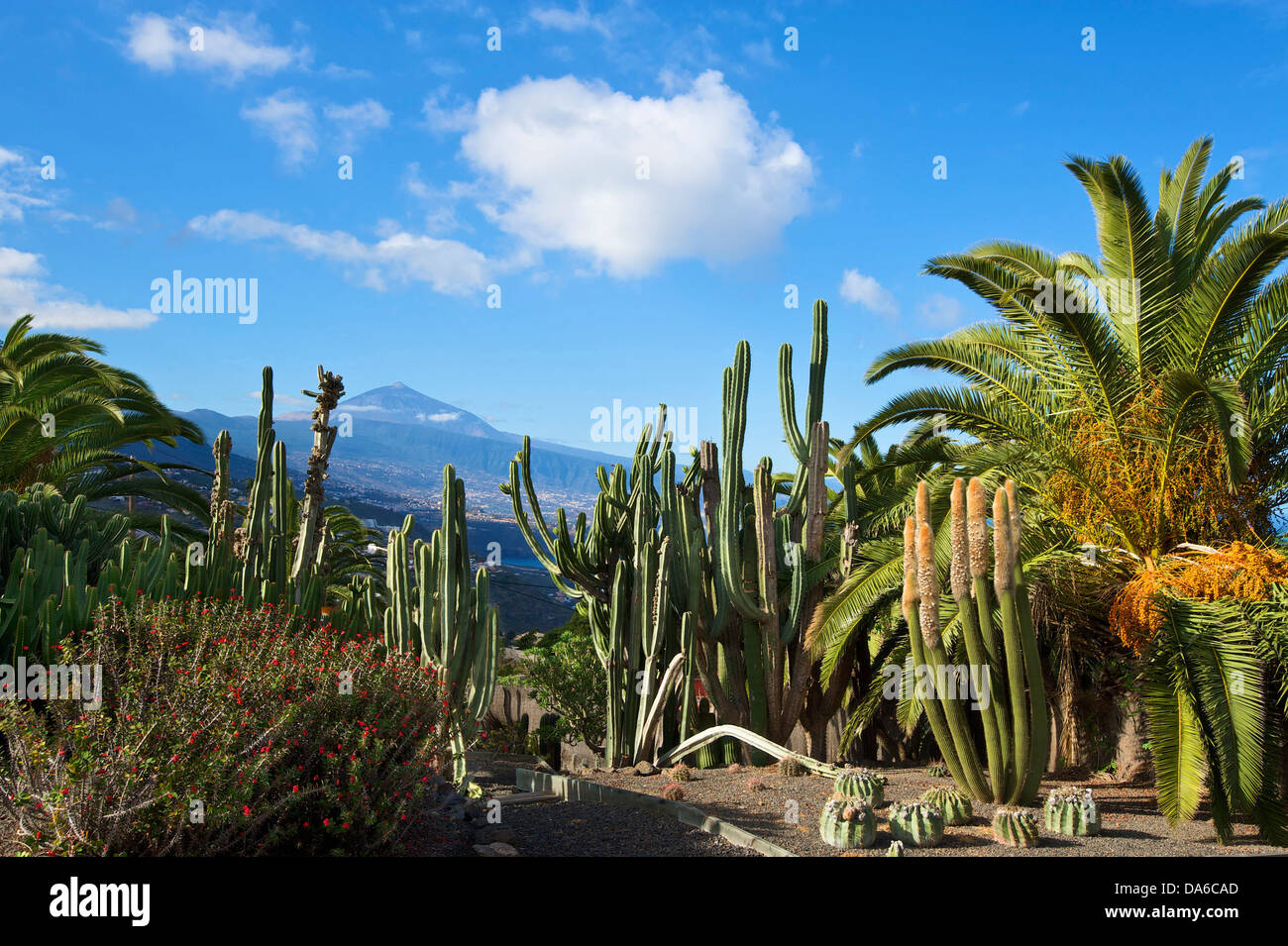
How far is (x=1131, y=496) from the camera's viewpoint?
29.7 ft

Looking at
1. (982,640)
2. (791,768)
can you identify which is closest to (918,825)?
(982,640)

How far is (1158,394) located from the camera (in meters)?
8.98

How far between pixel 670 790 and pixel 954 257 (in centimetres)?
680

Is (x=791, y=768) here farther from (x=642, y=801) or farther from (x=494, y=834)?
(x=494, y=834)

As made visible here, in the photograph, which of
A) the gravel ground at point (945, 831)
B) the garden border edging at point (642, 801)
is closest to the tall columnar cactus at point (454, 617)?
the garden border edging at point (642, 801)

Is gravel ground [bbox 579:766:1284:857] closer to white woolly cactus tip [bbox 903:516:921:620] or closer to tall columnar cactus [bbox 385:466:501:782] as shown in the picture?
tall columnar cactus [bbox 385:466:501:782]

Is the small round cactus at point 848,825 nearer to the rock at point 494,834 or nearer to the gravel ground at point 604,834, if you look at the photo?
the gravel ground at point 604,834

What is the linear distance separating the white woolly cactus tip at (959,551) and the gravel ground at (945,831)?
5.93 feet

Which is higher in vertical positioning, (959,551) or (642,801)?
(959,551)

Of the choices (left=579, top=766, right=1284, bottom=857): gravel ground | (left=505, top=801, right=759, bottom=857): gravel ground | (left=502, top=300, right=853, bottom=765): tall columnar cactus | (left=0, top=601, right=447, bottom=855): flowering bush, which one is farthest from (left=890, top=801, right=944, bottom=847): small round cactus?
(left=502, top=300, right=853, bottom=765): tall columnar cactus

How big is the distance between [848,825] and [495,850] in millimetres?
2462

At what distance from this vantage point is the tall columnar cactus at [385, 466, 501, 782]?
883 centimetres
